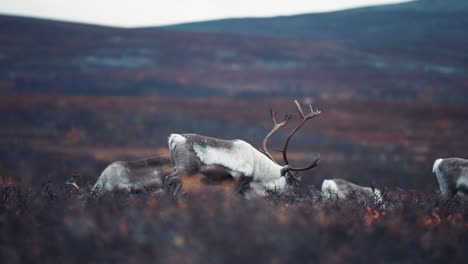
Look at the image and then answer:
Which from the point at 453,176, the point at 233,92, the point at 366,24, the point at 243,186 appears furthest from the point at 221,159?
the point at 366,24

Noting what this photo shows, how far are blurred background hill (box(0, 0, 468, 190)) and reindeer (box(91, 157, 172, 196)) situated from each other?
32.0ft

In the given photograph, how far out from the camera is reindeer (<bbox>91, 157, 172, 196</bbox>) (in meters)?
10.8

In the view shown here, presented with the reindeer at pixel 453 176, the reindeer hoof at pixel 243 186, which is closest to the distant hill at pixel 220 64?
the reindeer at pixel 453 176

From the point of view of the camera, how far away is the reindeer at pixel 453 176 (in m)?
10.4

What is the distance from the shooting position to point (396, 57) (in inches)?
1975

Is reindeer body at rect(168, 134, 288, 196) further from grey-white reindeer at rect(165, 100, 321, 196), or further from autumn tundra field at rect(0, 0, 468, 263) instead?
autumn tundra field at rect(0, 0, 468, 263)

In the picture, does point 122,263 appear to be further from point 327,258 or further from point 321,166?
point 321,166

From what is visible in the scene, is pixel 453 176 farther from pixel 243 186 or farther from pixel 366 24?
pixel 366 24

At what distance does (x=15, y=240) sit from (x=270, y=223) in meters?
1.70

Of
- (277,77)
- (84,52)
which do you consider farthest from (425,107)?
(84,52)

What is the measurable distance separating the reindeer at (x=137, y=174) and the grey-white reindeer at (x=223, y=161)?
6.19 ft

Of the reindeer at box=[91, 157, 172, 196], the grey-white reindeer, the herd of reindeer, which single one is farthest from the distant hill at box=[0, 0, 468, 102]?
the grey-white reindeer

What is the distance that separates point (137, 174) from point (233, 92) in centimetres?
3038

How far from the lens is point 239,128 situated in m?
33.3
